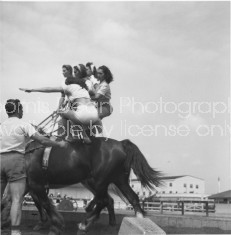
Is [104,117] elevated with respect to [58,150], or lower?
elevated

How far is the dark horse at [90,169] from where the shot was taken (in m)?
7.81

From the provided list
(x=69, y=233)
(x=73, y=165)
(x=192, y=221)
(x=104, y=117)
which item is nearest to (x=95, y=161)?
(x=73, y=165)

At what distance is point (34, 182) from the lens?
783cm

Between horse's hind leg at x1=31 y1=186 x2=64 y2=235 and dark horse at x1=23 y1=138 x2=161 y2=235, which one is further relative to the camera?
dark horse at x1=23 y1=138 x2=161 y2=235

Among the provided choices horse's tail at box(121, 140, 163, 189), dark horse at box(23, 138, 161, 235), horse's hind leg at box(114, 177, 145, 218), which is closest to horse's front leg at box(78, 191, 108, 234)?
dark horse at box(23, 138, 161, 235)

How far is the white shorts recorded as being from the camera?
7.98 meters

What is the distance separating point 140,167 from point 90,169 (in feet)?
3.84

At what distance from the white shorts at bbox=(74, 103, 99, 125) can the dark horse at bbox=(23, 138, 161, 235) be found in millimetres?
507

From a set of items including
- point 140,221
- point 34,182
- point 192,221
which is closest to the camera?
point 140,221

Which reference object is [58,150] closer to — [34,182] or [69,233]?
[34,182]

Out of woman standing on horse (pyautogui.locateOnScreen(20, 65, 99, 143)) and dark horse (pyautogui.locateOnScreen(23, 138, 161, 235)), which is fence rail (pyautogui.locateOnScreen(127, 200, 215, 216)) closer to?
dark horse (pyautogui.locateOnScreen(23, 138, 161, 235))

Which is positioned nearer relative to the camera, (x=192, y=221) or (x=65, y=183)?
(x=65, y=183)

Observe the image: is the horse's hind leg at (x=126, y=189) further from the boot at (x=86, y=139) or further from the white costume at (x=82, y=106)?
the white costume at (x=82, y=106)

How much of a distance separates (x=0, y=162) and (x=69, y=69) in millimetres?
2772
